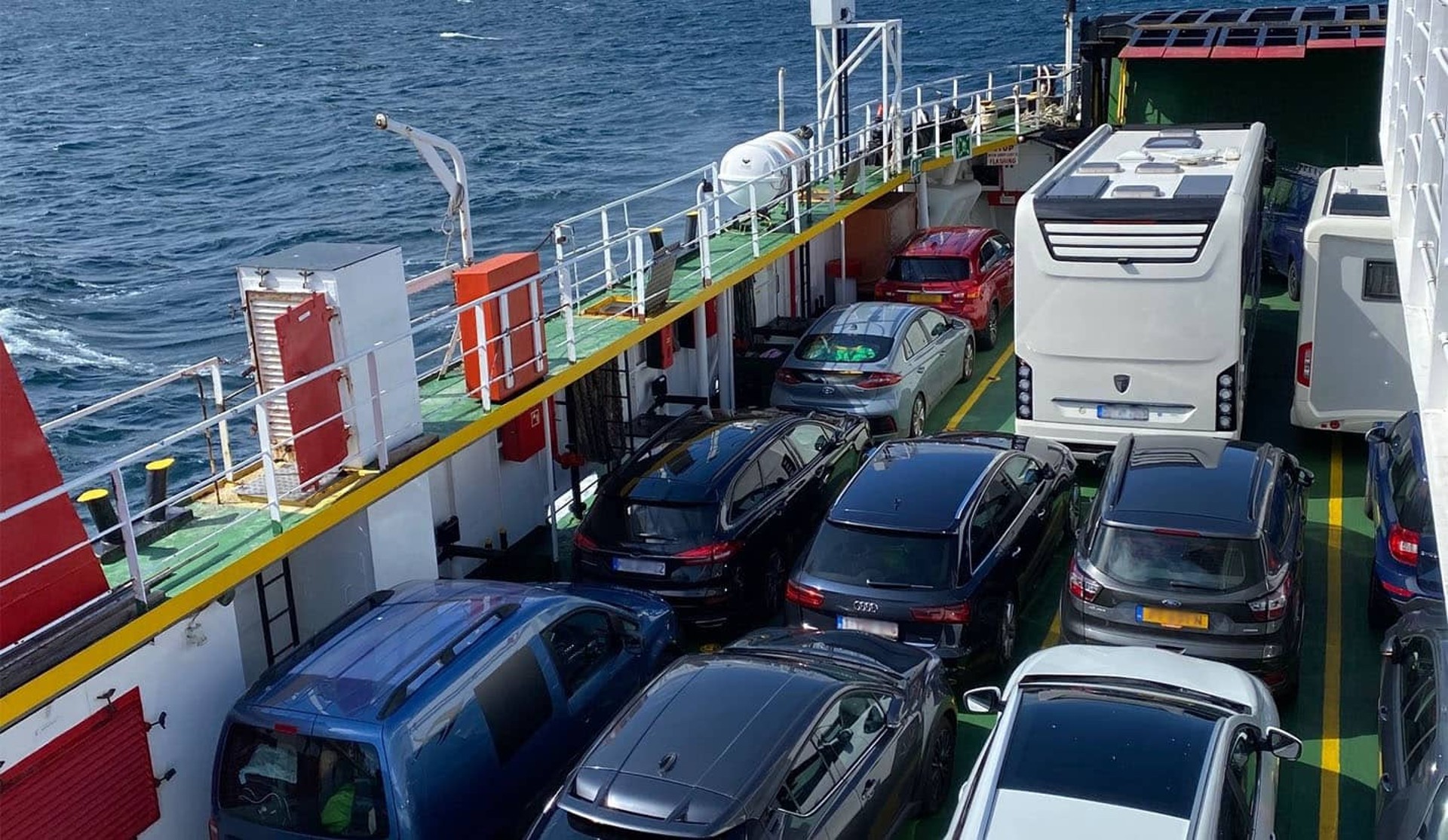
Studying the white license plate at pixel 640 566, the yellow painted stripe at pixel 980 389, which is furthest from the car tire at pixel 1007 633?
the yellow painted stripe at pixel 980 389

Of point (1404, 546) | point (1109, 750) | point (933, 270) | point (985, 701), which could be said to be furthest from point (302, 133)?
point (1109, 750)

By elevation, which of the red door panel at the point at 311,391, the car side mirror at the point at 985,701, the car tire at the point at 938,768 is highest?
the red door panel at the point at 311,391

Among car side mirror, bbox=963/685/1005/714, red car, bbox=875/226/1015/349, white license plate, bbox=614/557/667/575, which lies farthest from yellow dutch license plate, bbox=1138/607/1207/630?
red car, bbox=875/226/1015/349

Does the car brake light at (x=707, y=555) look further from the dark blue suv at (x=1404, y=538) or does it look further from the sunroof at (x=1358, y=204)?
the sunroof at (x=1358, y=204)

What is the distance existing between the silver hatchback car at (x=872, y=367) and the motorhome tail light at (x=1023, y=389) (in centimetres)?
135

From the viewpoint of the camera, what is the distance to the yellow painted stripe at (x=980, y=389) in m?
15.5

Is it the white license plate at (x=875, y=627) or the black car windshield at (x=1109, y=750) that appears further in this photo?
the white license plate at (x=875, y=627)

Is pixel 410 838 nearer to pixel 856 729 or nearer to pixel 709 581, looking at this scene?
pixel 856 729

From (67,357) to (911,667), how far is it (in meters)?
25.7

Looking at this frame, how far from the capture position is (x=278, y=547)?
8867 millimetres

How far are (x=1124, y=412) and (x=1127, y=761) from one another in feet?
20.8

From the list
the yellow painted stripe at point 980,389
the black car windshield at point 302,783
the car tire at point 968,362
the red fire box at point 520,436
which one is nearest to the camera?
the black car windshield at point 302,783

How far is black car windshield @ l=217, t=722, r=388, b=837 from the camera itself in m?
7.26

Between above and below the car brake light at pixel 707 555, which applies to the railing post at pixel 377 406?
above
